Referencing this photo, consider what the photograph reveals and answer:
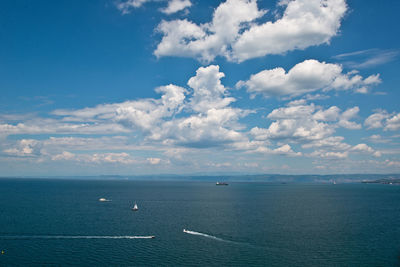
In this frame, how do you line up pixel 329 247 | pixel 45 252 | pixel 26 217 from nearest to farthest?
pixel 45 252
pixel 329 247
pixel 26 217

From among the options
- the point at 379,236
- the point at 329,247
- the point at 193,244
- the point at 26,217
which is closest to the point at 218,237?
the point at 193,244

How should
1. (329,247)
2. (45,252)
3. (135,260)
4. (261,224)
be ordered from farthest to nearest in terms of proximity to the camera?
(261,224)
(329,247)
(45,252)
(135,260)

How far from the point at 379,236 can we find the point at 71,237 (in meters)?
101

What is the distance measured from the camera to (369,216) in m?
147

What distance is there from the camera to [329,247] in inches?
Answer: 3433

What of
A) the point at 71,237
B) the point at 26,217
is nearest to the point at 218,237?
the point at 71,237

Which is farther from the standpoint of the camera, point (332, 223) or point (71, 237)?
A: point (332, 223)

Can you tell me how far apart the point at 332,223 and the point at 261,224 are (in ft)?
100.0

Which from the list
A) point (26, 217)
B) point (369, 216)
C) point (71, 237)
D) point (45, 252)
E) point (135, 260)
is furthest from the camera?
point (369, 216)

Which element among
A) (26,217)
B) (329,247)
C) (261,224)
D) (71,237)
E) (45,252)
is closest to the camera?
(45,252)

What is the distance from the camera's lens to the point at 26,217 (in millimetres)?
131125

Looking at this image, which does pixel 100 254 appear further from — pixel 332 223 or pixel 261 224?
pixel 332 223

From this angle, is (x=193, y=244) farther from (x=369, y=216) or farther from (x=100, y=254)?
(x=369, y=216)

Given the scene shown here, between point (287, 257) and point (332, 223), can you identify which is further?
point (332, 223)
